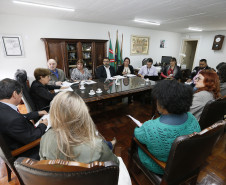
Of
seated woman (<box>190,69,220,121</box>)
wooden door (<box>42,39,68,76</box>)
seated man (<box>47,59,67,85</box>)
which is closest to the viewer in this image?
seated woman (<box>190,69,220,121</box>)

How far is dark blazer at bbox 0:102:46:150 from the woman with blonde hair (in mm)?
482

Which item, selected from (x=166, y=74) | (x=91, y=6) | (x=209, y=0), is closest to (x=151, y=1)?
(x=209, y=0)

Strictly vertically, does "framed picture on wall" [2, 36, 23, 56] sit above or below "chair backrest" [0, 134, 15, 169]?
above

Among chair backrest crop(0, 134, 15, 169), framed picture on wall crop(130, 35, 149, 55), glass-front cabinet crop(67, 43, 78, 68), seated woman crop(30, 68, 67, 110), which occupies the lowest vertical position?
chair backrest crop(0, 134, 15, 169)

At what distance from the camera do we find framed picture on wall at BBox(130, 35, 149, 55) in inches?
229

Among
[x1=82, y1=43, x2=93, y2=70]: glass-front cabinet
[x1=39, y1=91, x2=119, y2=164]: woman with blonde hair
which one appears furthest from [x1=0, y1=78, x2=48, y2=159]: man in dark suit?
[x1=82, y1=43, x2=93, y2=70]: glass-front cabinet

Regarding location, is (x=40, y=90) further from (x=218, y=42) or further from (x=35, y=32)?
(x=218, y=42)

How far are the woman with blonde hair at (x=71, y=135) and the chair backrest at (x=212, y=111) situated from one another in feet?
3.60

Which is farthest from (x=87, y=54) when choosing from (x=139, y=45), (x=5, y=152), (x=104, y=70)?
(x=5, y=152)

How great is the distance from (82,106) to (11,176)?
1622mm

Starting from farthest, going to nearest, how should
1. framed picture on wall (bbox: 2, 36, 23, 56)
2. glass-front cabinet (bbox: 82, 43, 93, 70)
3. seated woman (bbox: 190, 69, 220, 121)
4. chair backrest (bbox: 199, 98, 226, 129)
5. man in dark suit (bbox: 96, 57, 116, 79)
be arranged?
glass-front cabinet (bbox: 82, 43, 93, 70), man in dark suit (bbox: 96, 57, 116, 79), framed picture on wall (bbox: 2, 36, 23, 56), seated woman (bbox: 190, 69, 220, 121), chair backrest (bbox: 199, 98, 226, 129)

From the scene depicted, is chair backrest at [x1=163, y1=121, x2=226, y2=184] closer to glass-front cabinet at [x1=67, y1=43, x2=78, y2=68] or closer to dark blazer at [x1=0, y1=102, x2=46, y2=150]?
dark blazer at [x1=0, y1=102, x2=46, y2=150]

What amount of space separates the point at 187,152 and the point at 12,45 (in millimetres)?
4756

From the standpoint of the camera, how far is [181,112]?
3.01 ft
